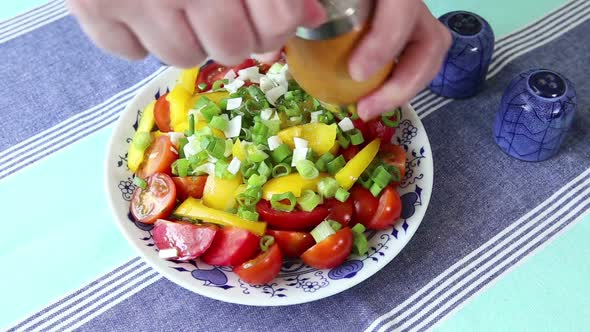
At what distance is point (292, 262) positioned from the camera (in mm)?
931

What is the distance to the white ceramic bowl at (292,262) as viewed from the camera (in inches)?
33.5

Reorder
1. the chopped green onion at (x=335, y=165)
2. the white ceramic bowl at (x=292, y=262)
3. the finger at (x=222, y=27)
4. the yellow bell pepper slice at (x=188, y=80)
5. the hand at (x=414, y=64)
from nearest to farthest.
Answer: the finger at (x=222, y=27)
the hand at (x=414, y=64)
the white ceramic bowl at (x=292, y=262)
the chopped green onion at (x=335, y=165)
the yellow bell pepper slice at (x=188, y=80)

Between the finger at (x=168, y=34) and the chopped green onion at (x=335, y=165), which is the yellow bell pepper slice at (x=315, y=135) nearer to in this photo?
the chopped green onion at (x=335, y=165)

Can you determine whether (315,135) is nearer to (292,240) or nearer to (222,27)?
(292,240)

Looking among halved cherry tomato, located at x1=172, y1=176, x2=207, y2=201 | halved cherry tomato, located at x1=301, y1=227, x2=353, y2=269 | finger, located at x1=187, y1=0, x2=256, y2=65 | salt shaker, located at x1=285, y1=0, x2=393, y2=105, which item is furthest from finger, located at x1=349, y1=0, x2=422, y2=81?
halved cherry tomato, located at x1=172, y1=176, x2=207, y2=201

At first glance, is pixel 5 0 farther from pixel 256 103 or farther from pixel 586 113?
pixel 586 113

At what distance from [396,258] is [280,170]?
0.25 metres

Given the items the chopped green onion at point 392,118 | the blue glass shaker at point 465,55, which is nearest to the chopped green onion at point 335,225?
the chopped green onion at point 392,118

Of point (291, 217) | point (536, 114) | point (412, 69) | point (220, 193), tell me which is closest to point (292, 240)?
point (291, 217)

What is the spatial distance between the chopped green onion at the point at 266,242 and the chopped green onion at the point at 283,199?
0.05 meters

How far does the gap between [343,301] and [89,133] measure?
2.04ft

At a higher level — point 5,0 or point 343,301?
point 5,0

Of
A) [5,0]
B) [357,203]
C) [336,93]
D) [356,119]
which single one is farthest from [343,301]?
[5,0]

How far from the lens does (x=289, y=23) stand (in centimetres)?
47
